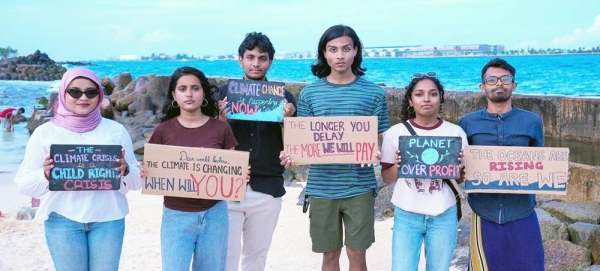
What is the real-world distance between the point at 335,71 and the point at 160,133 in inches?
53.6

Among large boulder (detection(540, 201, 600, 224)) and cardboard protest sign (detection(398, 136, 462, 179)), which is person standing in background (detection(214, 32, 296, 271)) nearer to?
cardboard protest sign (detection(398, 136, 462, 179))

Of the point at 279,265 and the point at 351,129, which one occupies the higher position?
the point at 351,129

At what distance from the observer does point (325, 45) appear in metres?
4.75

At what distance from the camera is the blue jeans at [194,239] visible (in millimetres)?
4168

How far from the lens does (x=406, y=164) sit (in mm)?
4352

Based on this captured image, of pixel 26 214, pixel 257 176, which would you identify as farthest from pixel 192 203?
pixel 26 214

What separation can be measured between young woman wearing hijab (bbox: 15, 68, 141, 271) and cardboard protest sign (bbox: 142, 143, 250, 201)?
33 centimetres

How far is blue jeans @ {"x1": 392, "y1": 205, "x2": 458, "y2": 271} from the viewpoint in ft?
14.0

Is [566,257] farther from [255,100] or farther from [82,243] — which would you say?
[82,243]

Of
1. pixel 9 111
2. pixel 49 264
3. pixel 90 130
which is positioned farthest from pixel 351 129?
pixel 9 111

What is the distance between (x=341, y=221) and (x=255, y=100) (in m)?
1.13

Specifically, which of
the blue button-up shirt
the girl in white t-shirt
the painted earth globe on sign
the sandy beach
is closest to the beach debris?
the sandy beach

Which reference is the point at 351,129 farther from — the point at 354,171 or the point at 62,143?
the point at 62,143

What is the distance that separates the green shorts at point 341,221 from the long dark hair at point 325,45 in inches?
38.2
